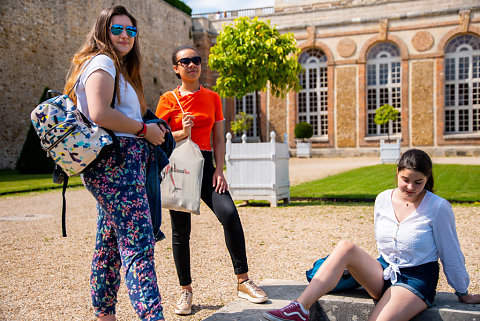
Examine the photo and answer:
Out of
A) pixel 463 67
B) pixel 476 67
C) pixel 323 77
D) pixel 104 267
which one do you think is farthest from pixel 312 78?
pixel 104 267

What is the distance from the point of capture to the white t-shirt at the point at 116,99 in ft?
6.43

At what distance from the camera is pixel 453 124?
24.0 metres

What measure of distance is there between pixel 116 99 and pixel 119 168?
318mm

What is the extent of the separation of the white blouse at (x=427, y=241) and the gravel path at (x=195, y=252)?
122 cm

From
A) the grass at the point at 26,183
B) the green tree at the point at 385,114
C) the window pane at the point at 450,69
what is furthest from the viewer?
the window pane at the point at 450,69

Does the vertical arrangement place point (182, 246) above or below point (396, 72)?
below

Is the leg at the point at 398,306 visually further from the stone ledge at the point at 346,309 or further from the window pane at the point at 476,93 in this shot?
the window pane at the point at 476,93

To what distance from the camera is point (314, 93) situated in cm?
2631

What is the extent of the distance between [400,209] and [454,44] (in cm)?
2419

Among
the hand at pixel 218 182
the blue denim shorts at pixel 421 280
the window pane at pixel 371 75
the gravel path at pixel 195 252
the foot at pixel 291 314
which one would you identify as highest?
the window pane at pixel 371 75

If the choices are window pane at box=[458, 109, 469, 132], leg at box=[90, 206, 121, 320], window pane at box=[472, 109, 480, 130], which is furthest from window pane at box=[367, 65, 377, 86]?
leg at box=[90, 206, 121, 320]

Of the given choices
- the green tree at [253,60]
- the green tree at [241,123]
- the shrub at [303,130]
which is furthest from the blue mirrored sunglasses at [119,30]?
the green tree at [241,123]

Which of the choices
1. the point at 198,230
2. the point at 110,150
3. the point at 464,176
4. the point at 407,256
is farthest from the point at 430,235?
the point at 464,176

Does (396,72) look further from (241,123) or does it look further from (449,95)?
(241,123)
